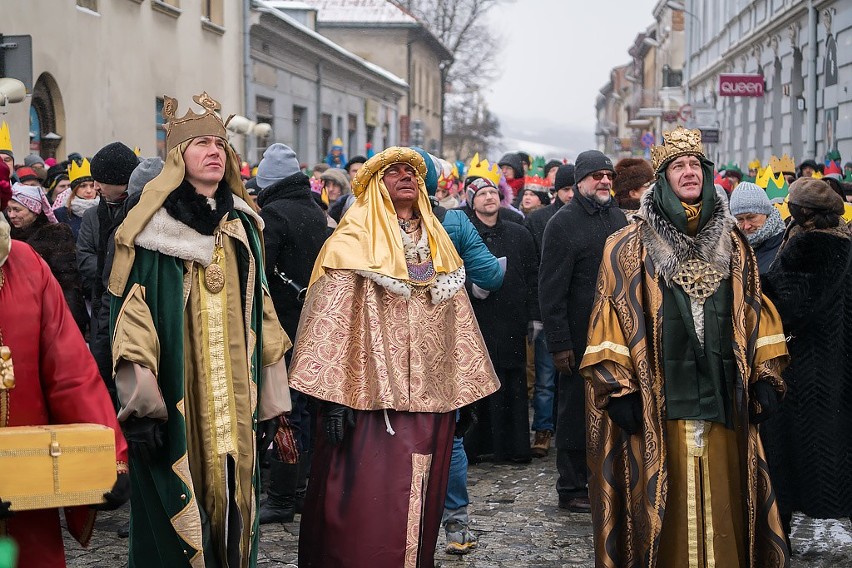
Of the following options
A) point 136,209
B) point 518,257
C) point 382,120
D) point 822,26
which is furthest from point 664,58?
point 136,209

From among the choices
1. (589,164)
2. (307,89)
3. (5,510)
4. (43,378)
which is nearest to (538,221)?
(589,164)

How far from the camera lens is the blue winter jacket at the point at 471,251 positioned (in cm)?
613

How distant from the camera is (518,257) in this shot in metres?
8.59

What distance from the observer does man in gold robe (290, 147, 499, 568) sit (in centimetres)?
505

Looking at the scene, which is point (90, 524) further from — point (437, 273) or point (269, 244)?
point (269, 244)

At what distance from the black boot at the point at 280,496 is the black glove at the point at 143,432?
232 cm

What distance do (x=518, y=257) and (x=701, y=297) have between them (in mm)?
3597

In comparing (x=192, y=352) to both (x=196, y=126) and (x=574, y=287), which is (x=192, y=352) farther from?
(x=574, y=287)

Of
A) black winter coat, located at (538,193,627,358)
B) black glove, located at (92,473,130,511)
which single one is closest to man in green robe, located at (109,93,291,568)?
black glove, located at (92,473,130,511)

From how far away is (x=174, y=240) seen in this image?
468cm

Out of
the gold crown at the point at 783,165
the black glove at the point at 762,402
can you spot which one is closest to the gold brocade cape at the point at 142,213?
the black glove at the point at 762,402

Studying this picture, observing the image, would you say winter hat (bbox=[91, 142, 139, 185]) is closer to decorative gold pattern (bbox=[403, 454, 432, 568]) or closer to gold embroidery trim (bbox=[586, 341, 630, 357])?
decorative gold pattern (bbox=[403, 454, 432, 568])

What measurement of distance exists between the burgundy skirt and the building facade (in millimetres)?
18369

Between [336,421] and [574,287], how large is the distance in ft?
8.27
